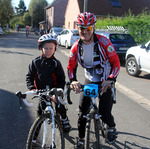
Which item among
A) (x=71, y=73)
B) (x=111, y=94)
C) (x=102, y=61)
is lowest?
(x=111, y=94)

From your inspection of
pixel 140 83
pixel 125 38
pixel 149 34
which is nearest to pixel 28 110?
pixel 140 83

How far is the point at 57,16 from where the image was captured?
5581 centimetres

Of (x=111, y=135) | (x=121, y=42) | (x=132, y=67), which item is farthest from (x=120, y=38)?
(x=111, y=135)

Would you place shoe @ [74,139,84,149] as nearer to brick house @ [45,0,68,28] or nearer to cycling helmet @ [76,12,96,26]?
cycling helmet @ [76,12,96,26]

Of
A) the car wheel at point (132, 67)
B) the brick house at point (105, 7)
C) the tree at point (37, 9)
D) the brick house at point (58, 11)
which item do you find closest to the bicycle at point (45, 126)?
the car wheel at point (132, 67)

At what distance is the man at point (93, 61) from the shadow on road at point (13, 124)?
1.09m

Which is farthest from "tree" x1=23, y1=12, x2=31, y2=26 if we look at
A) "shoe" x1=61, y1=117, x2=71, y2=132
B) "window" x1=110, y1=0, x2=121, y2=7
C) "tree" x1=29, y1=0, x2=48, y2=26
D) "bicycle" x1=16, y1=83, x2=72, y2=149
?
"bicycle" x1=16, y1=83, x2=72, y2=149

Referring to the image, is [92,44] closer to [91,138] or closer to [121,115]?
[91,138]

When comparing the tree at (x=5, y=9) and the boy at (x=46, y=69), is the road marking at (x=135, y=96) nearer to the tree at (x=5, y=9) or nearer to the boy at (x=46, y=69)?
the boy at (x=46, y=69)

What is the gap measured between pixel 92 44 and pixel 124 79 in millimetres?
5674

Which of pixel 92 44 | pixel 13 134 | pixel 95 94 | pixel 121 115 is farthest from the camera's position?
pixel 121 115

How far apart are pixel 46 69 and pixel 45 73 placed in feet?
0.19

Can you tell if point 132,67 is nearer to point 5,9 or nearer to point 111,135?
point 111,135

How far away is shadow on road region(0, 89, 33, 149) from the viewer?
3.35 metres
